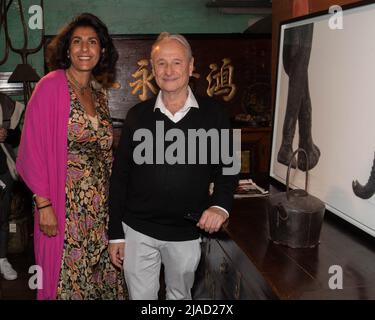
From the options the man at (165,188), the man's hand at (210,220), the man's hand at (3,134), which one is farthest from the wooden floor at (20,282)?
the man's hand at (210,220)

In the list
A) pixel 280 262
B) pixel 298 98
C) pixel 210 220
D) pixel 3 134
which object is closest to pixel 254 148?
pixel 298 98

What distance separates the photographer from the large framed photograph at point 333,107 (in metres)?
1.61

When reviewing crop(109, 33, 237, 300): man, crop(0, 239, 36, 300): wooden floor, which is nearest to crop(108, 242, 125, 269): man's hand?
crop(109, 33, 237, 300): man

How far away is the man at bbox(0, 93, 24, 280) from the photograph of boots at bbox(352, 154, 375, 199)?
2.39m

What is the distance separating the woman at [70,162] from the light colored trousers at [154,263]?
41 cm

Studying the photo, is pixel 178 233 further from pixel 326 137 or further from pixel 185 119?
pixel 326 137

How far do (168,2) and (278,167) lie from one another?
301cm

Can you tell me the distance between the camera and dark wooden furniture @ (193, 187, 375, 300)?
131 cm

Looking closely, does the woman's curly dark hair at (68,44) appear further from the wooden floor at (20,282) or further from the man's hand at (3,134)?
the wooden floor at (20,282)

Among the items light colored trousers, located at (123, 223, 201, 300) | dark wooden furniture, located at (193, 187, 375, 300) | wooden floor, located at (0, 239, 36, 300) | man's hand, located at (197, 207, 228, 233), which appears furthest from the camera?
wooden floor, located at (0, 239, 36, 300)

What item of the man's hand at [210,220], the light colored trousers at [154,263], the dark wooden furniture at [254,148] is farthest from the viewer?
the dark wooden furniture at [254,148]

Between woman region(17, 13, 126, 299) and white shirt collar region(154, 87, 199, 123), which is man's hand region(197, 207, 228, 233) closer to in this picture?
white shirt collar region(154, 87, 199, 123)

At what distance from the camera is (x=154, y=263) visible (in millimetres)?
1877

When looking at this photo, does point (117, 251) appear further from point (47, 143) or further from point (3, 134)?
point (3, 134)
